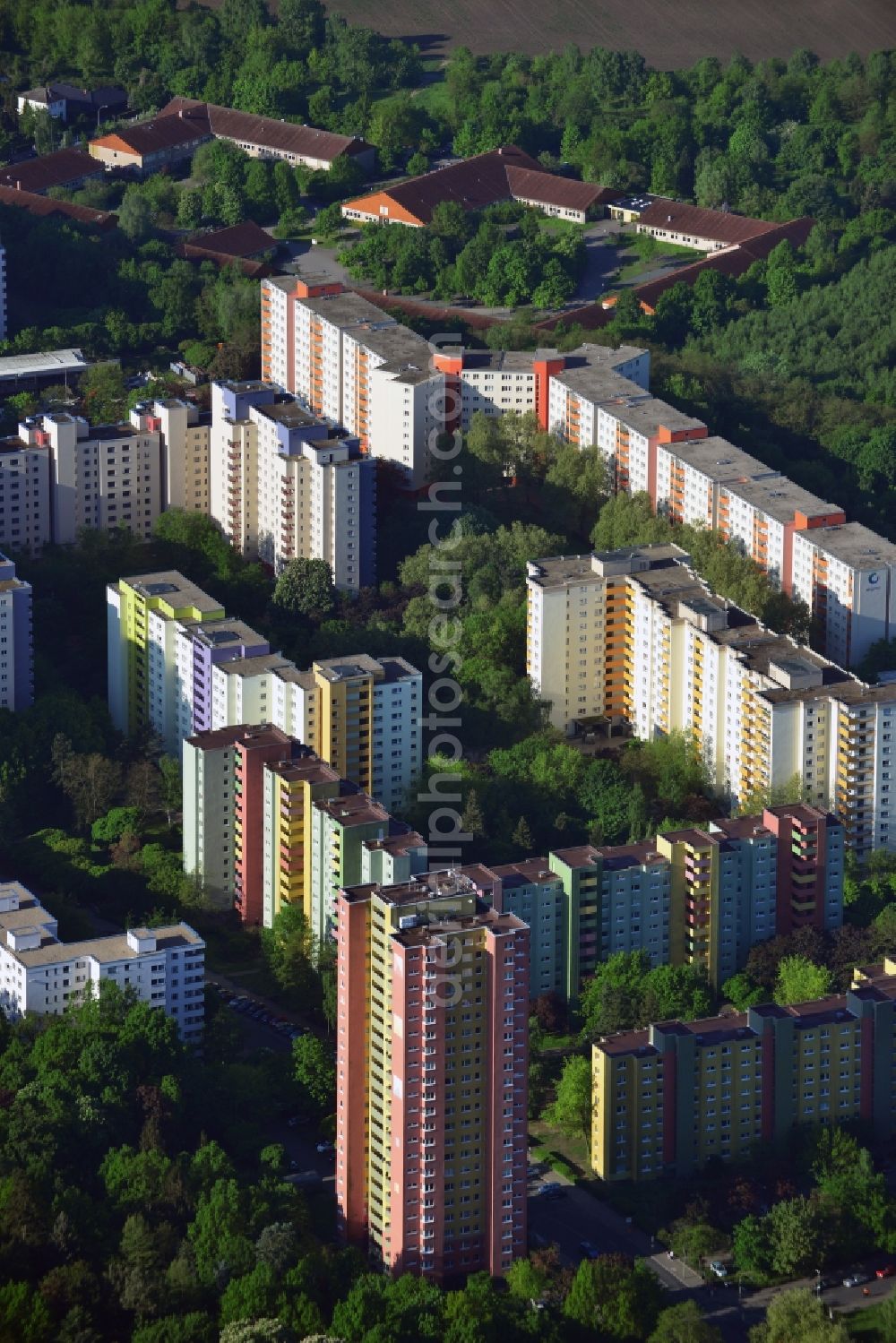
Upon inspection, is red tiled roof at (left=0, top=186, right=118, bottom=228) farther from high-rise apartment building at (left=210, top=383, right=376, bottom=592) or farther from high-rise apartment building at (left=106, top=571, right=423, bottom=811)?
high-rise apartment building at (left=106, top=571, right=423, bottom=811)

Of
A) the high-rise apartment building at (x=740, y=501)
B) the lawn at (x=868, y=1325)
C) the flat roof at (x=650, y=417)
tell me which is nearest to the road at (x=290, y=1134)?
the lawn at (x=868, y=1325)

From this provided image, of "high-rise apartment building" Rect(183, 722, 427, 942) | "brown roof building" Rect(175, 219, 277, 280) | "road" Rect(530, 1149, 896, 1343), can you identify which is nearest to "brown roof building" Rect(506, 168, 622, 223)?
"brown roof building" Rect(175, 219, 277, 280)

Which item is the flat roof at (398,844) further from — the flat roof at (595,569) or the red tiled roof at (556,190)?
the red tiled roof at (556,190)

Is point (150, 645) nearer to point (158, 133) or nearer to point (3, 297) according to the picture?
point (3, 297)

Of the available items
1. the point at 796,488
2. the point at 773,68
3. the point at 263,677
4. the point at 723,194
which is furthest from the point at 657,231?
the point at 263,677

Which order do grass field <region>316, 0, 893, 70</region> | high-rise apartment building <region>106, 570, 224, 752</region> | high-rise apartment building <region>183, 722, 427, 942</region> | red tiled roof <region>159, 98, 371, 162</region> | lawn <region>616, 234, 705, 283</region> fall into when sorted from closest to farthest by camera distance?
high-rise apartment building <region>183, 722, 427, 942</region>
high-rise apartment building <region>106, 570, 224, 752</region>
lawn <region>616, 234, 705, 283</region>
red tiled roof <region>159, 98, 371, 162</region>
grass field <region>316, 0, 893, 70</region>

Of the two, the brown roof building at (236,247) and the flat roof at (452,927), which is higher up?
the flat roof at (452,927)
